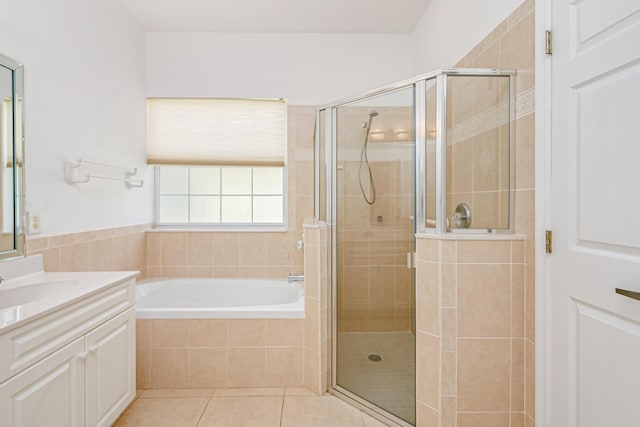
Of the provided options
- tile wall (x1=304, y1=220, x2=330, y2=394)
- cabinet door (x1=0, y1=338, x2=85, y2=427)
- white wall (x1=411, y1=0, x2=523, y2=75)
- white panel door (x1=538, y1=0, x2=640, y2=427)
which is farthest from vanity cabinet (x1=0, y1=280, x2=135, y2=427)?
white wall (x1=411, y1=0, x2=523, y2=75)

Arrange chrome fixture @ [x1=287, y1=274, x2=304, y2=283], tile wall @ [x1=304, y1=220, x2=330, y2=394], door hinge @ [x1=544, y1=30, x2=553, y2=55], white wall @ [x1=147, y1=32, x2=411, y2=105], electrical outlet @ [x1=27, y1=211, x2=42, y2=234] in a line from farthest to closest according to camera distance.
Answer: white wall @ [x1=147, y1=32, x2=411, y2=105]
chrome fixture @ [x1=287, y1=274, x2=304, y2=283]
tile wall @ [x1=304, y1=220, x2=330, y2=394]
electrical outlet @ [x1=27, y1=211, x2=42, y2=234]
door hinge @ [x1=544, y1=30, x2=553, y2=55]

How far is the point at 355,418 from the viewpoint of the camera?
6.27 ft

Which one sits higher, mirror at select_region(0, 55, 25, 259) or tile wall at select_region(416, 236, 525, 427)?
mirror at select_region(0, 55, 25, 259)

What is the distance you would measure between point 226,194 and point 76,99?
1.46m

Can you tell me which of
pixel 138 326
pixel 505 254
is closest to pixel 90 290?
pixel 138 326

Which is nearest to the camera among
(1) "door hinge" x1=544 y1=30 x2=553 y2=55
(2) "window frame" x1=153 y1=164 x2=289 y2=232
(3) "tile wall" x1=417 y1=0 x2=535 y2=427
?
(1) "door hinge" x1=544 y1=30 x2=553 y2=55

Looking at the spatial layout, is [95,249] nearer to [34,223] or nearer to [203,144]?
[34,223]

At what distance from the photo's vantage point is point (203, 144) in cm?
313

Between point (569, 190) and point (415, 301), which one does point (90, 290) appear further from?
point (569, 190)

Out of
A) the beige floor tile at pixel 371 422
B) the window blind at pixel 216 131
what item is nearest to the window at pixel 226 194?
the window blind at pixel 216 131

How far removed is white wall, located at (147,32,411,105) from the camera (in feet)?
9.98

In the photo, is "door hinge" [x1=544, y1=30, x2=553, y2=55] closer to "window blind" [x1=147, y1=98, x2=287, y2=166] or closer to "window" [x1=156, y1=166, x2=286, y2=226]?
"window blind" [x1=147, y1=98, x2=287, y2=166]

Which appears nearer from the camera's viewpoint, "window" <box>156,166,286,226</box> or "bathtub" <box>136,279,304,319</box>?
"bathtub" <box>136,279,304,319</box>

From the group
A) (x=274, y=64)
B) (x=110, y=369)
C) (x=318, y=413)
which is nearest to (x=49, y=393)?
(x=110, y=369)
